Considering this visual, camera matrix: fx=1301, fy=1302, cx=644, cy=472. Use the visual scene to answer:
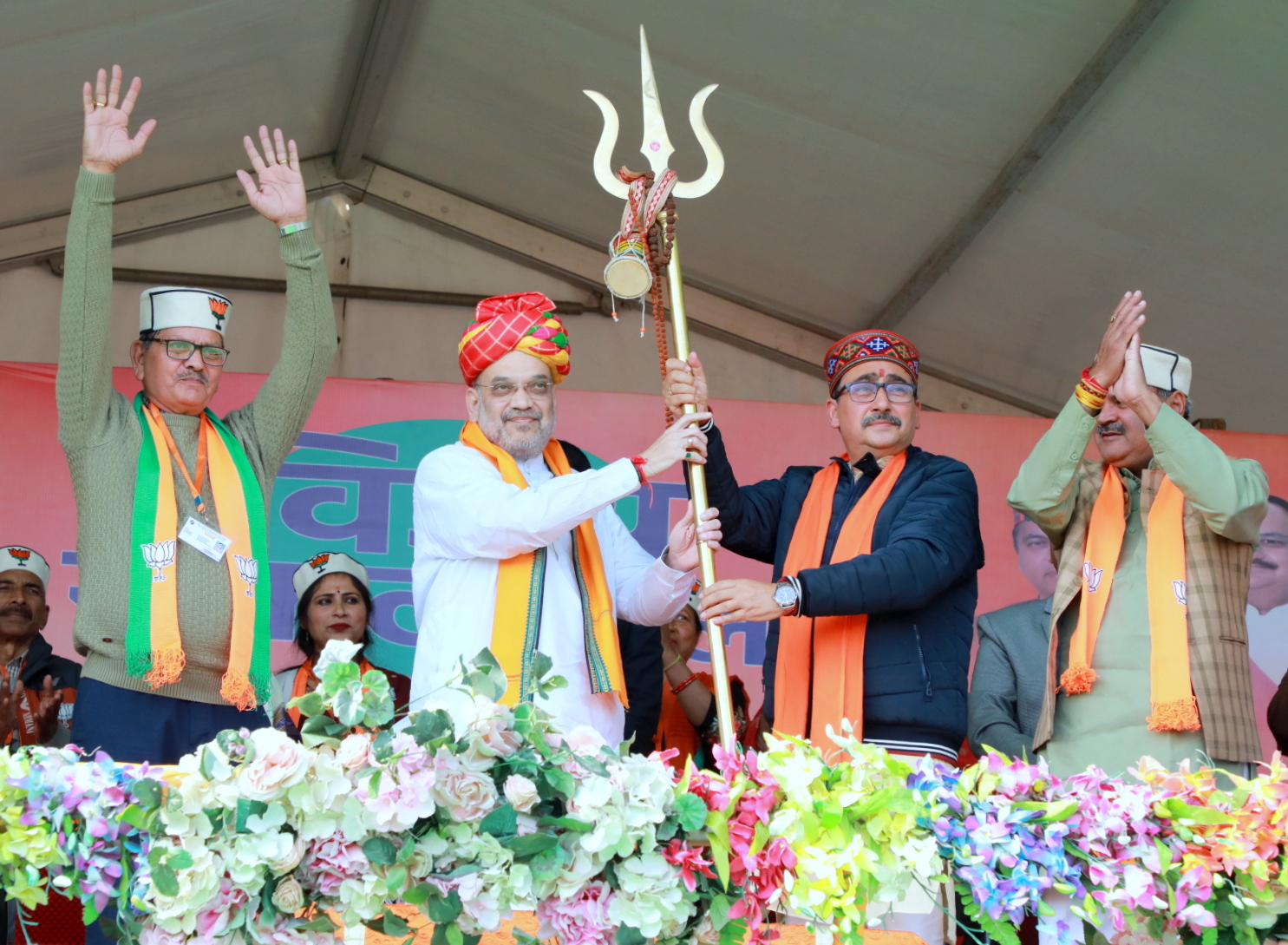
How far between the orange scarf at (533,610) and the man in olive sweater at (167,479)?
0.53 metres

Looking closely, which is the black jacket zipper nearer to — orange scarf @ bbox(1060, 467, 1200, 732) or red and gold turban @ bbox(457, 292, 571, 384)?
orange scarf @ bbox(1060, 467, 1200, 732)

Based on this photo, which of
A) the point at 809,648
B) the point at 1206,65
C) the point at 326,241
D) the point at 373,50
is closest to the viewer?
the point at 809,648

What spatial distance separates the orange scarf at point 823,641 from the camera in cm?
247

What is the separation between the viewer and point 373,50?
4.47m

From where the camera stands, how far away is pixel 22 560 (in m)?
4.20

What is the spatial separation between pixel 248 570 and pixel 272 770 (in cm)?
142

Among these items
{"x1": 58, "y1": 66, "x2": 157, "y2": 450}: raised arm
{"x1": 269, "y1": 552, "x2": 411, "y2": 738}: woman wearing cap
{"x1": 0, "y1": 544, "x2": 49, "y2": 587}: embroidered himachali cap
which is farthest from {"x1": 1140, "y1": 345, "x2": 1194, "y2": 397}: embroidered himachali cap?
{"x1": 0, "y1": 544, "x2": 49, "y2": 587}: embroidered himachali cap

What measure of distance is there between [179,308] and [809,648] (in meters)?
1.53

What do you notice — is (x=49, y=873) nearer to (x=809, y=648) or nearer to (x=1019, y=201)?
(x=809, y=648)

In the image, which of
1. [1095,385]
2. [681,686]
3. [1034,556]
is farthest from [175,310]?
[1034,556]

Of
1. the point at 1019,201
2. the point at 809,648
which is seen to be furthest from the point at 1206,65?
the point at 809,648

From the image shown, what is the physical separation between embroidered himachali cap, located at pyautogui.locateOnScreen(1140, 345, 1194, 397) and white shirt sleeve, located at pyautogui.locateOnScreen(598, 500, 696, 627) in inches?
42.7

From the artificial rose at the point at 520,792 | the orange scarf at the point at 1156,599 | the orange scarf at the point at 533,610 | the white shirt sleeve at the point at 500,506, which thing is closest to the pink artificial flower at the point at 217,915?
the artificial rose at the point at 520,792

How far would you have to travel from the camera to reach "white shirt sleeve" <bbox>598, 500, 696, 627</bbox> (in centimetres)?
264
